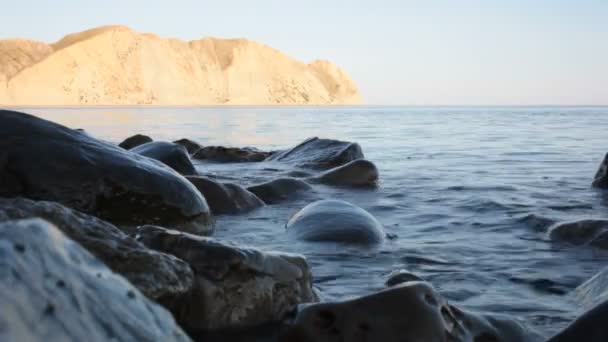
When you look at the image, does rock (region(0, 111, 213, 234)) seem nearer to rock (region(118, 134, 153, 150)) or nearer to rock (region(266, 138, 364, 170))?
rock (region(266, 138, 364, 170))

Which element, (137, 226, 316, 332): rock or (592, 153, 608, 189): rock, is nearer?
(137, 226, 316, 332): rock

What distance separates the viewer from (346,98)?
481 ft

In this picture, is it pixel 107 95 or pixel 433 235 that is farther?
pixel 107 95

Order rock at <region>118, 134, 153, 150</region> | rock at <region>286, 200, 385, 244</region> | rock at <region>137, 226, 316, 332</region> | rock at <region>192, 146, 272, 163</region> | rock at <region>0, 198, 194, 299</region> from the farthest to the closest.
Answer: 1. rock at <region>192, 146, 272, 163</region>
2. rock at <region>118, 134, 153, 150</region>
3. rock at <region>286, 200, 385, 244</region>
4. rock at <region>137, 226, 316, 332</region>
5. rock at <region>0, 198, 194, 299</region>

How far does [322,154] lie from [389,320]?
834cm

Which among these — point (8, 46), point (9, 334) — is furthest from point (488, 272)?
point (8, 46)

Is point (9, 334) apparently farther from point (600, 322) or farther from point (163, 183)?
point (163, 183)

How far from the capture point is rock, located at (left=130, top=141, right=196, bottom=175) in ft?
25.2

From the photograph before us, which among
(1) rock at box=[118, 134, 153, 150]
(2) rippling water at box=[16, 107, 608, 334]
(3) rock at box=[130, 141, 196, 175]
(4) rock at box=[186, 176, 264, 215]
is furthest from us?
(1) rock at box=[118, 134, 153, 150]

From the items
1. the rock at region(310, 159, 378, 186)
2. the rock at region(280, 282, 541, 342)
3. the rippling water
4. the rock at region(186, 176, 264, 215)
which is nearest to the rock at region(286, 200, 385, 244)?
the rippling water

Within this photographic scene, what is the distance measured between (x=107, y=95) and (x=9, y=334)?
338ft

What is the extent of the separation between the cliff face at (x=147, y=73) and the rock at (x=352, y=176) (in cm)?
9254

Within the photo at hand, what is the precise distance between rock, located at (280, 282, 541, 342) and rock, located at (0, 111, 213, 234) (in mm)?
2170

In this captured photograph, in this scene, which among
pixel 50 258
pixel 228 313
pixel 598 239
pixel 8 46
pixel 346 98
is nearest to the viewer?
pixel 50 258
